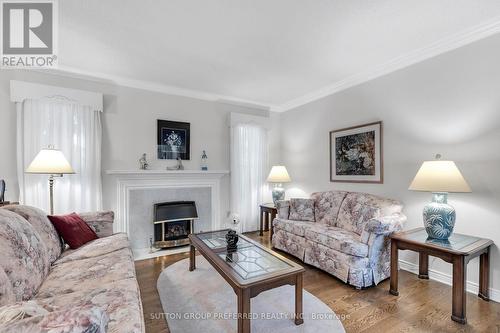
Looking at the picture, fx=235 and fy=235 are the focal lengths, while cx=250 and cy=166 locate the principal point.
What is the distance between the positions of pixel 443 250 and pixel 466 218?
29.6 inches

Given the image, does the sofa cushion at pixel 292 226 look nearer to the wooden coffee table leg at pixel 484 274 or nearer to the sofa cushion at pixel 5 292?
the wooden coffee table leg at pixel 484 274

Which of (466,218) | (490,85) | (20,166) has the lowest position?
(466,218)

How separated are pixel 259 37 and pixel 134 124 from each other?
2.26 meters

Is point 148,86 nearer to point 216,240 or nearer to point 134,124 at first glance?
point 134,124

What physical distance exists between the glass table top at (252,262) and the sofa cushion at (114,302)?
0.70 metres

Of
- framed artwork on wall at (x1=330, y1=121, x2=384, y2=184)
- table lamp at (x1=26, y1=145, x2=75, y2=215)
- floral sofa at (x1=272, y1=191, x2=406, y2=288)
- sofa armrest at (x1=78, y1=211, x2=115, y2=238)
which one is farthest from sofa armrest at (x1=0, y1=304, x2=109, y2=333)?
framed artwork on wall at (x1=330, y1=121, x2=384, y2=184)

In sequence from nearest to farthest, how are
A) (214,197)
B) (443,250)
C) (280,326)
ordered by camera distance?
(280,326), (443,250), (214,197)

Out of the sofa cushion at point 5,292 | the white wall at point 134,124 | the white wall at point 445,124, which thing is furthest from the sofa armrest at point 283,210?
the sofa cushion at point 5,292

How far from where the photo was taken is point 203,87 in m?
3.80

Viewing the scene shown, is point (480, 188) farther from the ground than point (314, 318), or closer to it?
farther from the ground

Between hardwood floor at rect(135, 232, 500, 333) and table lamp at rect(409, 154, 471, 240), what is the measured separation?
0.60m

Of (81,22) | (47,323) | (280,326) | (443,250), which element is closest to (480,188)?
(443,250)

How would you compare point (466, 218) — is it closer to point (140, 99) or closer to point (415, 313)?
point (415, 313)

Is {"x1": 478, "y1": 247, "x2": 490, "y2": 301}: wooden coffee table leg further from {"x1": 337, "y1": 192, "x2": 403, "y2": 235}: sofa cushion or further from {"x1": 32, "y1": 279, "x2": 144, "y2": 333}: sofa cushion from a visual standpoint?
{"x1": 32, "y1": 279, "x2": 144, "y2": 333}: sofa cushion
